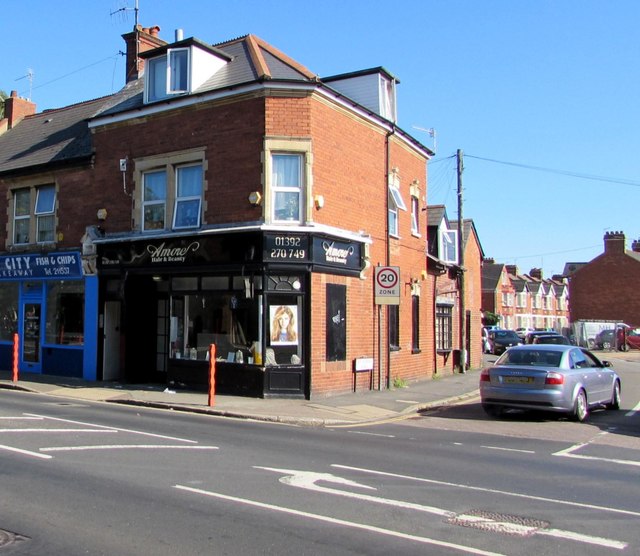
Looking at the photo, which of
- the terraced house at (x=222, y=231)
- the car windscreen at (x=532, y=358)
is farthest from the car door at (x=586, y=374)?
the terraced house at (x=222, y=231)

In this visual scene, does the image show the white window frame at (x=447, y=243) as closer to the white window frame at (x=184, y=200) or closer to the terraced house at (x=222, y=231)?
the terraced house at (x=222, y=231)

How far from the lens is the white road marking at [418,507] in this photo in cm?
523

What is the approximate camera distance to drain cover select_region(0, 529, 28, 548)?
15.7 feet

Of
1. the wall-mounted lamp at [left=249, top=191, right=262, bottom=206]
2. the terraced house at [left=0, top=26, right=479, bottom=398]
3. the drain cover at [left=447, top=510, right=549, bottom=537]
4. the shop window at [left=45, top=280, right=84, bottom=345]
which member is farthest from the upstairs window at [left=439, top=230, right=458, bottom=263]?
the drain cover at [left=447, top=510, right=549, bottom=537]

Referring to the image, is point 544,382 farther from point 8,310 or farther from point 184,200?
point 8,310

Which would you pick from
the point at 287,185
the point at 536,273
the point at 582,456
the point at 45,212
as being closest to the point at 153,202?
the point at 287,185

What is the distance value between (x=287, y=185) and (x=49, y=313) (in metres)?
9.30

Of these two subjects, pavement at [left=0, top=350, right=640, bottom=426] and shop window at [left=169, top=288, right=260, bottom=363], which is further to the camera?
shop window at [left=169, top=288, right=260, bottom=363]

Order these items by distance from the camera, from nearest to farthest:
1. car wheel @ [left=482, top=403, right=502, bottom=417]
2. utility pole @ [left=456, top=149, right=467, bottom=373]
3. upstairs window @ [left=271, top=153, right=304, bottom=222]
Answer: car wheel @ [left=482, top=403, right=502, bottom=417], upstairs window @ [left=271, top=153, right=304, bottom=222], utility pole @ [left=456, top=149, right=467, bottom=373]

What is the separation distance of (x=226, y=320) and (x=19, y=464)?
854 cm

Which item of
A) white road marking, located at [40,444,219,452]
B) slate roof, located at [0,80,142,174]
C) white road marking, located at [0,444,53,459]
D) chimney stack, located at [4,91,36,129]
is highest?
chimney stack, located at [4,91,36,129]

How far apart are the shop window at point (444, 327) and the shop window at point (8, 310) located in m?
14.3

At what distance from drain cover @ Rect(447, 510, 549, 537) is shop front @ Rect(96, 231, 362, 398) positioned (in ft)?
29.9

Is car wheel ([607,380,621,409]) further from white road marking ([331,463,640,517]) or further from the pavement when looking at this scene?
white road marking ([331,463,640,517])
